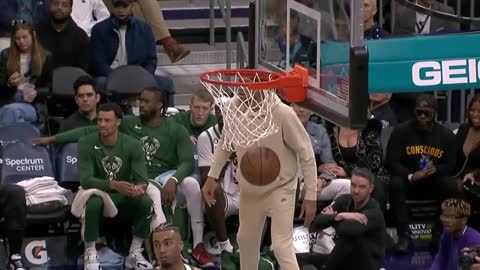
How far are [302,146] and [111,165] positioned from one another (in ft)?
7.52

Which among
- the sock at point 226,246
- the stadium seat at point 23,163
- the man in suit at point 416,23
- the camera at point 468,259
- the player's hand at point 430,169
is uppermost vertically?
the man in suit at point 416,23

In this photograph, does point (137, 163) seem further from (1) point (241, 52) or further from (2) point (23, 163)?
(1) point (241, 52)

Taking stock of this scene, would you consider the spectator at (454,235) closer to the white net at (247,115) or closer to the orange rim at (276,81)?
the white net at (247,115)

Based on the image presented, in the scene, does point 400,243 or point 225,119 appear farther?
point 400,243

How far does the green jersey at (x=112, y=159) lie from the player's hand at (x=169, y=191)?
31cm

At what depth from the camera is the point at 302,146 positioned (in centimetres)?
1102

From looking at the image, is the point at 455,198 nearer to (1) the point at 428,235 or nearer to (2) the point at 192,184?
(1) the point at 428,235

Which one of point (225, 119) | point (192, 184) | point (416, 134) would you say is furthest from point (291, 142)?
point (416, 134)

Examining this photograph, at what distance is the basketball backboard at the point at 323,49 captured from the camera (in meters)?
9.70

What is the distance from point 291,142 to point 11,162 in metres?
3.25

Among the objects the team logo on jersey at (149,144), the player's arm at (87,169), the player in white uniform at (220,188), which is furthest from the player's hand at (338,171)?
the player's arm at (87,169)

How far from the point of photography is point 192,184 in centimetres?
1293

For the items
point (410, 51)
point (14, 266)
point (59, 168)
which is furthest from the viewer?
point (59, 168)

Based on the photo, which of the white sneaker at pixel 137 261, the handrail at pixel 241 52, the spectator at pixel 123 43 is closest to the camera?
→ the white sneaker at pixel 137 261
